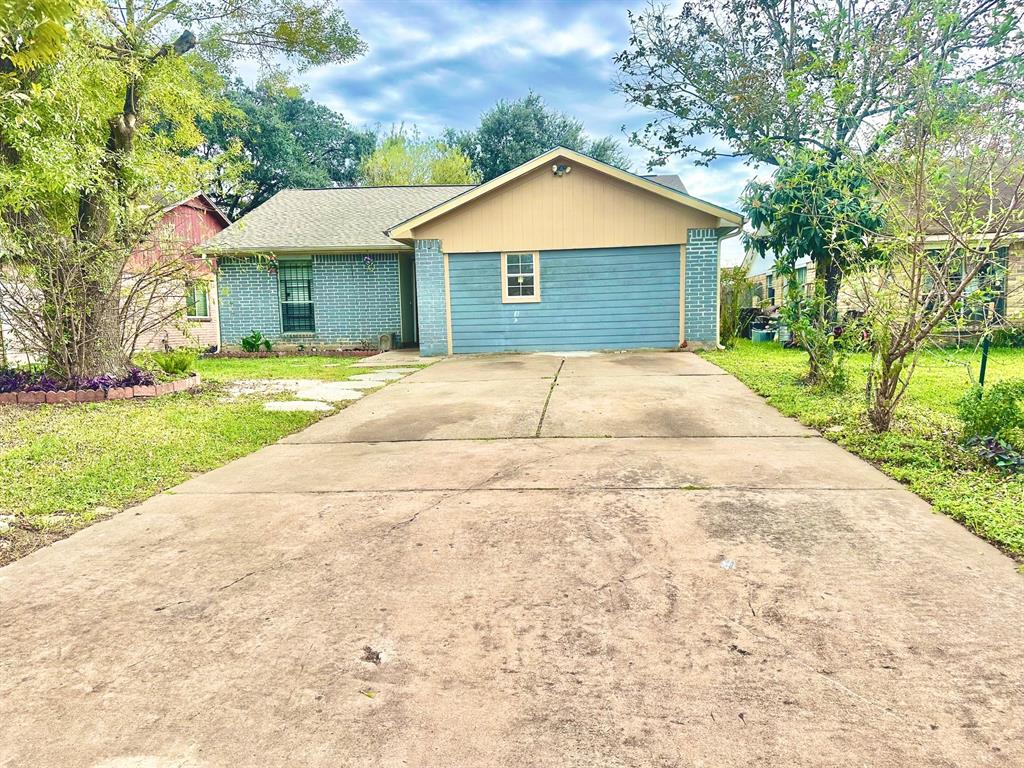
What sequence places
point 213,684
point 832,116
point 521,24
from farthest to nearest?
point 521,24 → point 832,116 → point 213,684

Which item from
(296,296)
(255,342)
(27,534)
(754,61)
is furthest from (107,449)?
(754,61)

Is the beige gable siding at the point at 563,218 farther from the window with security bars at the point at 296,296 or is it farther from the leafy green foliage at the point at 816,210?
the window with security bars at the point at 296,296

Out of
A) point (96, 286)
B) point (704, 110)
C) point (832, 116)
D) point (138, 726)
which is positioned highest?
point (704, 110)

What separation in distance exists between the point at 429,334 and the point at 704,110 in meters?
10.5

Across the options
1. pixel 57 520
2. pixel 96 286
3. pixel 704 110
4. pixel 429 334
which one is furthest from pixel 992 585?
pixel 704 110

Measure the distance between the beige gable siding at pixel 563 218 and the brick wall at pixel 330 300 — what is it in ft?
8.59

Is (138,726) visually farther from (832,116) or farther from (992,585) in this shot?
(832,116)

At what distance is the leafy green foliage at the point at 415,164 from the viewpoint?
31.4 meters

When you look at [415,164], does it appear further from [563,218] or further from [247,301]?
[563,218]

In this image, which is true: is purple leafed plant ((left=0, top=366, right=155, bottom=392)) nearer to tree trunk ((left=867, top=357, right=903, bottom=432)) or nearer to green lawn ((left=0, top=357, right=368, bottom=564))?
green lawn ((left=0, top=357, right=368, bottom=564))

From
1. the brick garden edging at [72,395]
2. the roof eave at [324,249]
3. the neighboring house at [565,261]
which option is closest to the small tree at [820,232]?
the neighboring house at [565,261]

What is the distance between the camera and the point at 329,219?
1620 cm

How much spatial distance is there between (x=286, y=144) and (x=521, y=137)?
12287 millimetres

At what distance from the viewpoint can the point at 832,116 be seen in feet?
23.0
